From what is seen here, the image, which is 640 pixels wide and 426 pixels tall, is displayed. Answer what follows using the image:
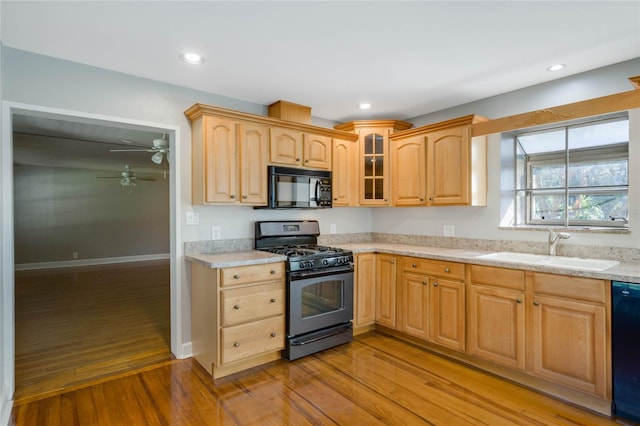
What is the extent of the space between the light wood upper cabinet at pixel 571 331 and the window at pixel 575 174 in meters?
0.90

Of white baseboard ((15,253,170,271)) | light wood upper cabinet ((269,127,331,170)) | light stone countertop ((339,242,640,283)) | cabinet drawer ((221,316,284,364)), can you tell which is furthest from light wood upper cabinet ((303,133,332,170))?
white baseboard ((15,253,170,271))

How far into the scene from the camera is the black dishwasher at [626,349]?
2.00 metres

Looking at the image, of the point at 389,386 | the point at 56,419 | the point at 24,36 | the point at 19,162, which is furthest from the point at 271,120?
the point at 19,162

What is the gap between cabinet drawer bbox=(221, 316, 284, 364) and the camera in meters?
2.62

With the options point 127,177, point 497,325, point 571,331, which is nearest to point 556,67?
point 571,331

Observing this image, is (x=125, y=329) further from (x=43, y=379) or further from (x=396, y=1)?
(x=396, y=1)

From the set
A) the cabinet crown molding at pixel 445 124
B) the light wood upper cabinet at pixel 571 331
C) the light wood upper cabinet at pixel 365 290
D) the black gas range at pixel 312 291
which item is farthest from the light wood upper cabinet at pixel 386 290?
the cabinet crown molding at pixel 445 124

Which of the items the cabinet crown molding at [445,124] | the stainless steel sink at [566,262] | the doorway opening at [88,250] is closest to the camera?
the stainless steel sink at [566,262]

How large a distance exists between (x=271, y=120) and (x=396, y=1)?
169cm

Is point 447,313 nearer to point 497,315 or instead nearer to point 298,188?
point 497,315

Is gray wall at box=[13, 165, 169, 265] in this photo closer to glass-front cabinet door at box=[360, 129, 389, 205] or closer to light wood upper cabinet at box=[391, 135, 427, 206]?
glass-front cabinet door at box=[360, 129, 389, 205]

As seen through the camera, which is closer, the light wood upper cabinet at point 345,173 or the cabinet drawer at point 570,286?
the cabinet drawer at point 570,286

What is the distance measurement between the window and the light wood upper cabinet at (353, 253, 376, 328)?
1.54m

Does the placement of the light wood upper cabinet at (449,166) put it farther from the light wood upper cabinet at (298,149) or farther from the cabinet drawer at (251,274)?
the cabinet drawer at (251,274)
